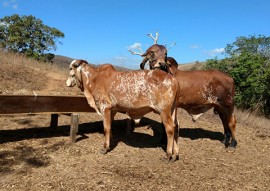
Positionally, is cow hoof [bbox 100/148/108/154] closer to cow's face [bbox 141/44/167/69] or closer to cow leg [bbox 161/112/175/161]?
cow leg [bbox 161/112/175/161]

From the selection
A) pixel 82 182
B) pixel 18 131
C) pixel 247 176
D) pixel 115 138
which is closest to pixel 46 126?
pixel 18 131

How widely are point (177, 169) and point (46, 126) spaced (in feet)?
11.6

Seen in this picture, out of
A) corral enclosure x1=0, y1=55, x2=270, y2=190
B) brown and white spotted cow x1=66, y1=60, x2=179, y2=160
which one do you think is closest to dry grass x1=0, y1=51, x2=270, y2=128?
corral enclosure x1=0, y1=55, x2=270, y2=190

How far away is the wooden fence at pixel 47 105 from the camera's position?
5.58 metres

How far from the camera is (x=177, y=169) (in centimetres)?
516

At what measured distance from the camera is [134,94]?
213 inches

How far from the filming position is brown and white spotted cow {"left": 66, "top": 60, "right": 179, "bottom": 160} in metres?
5.23

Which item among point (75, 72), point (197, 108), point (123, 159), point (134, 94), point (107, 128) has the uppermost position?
point (75, 72)

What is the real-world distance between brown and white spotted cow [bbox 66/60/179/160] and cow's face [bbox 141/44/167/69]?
97 centimetres

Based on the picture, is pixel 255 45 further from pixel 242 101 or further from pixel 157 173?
pixel 157 173

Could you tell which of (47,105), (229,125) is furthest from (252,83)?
(47,105)

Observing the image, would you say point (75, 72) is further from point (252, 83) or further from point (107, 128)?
Result: point (252, 83)

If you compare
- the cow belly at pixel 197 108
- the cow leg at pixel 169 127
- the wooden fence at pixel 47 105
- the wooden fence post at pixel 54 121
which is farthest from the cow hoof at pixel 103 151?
the cow belly at pixel 197 108

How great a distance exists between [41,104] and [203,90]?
11.1 feet
